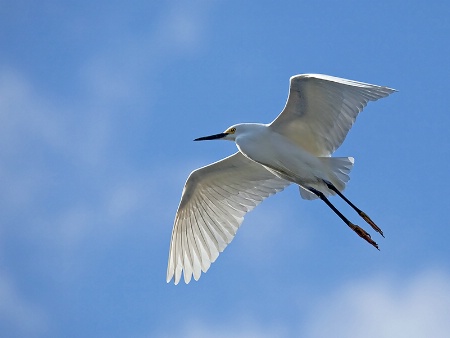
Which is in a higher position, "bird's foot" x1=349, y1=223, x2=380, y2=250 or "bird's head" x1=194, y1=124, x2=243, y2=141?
"bird's head" x1=194, y1=124, x2=243, y2=141

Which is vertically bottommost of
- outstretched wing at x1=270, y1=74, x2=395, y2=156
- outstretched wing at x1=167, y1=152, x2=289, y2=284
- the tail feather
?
the tail feather

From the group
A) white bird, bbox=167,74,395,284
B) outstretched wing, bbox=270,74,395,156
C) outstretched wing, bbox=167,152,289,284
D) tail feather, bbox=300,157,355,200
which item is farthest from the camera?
outstretched wing, bbox=167,152,289,284

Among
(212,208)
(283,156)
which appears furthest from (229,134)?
(212,208)

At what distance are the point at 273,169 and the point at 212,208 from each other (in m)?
1.94

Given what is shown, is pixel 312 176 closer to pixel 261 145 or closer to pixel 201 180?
pixel 261 145

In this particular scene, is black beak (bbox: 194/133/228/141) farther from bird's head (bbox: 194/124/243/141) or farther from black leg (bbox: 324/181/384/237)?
black leg (bbox: 324/181/384/237)

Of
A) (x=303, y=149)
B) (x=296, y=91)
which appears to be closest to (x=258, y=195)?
(x=303, y=149)

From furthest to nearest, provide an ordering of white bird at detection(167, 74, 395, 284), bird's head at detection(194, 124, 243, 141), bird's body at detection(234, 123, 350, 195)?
bird's head at detection(194, 124, 243, 141), bird's body at detection(234, 123, 350, 195), white bird at detection(167, 74, 395, 284)

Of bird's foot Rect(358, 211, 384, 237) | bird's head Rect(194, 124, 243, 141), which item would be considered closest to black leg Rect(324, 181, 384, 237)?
bird's foot Rect(358, 211, 384, 237)

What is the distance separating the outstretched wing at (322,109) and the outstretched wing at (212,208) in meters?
1.53

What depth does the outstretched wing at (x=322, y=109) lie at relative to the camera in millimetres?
14367

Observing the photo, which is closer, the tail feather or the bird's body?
the tail feather

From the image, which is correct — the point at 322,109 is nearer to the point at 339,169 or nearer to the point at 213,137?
the point at 339,169

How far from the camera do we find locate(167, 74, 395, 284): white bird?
14.8 m
